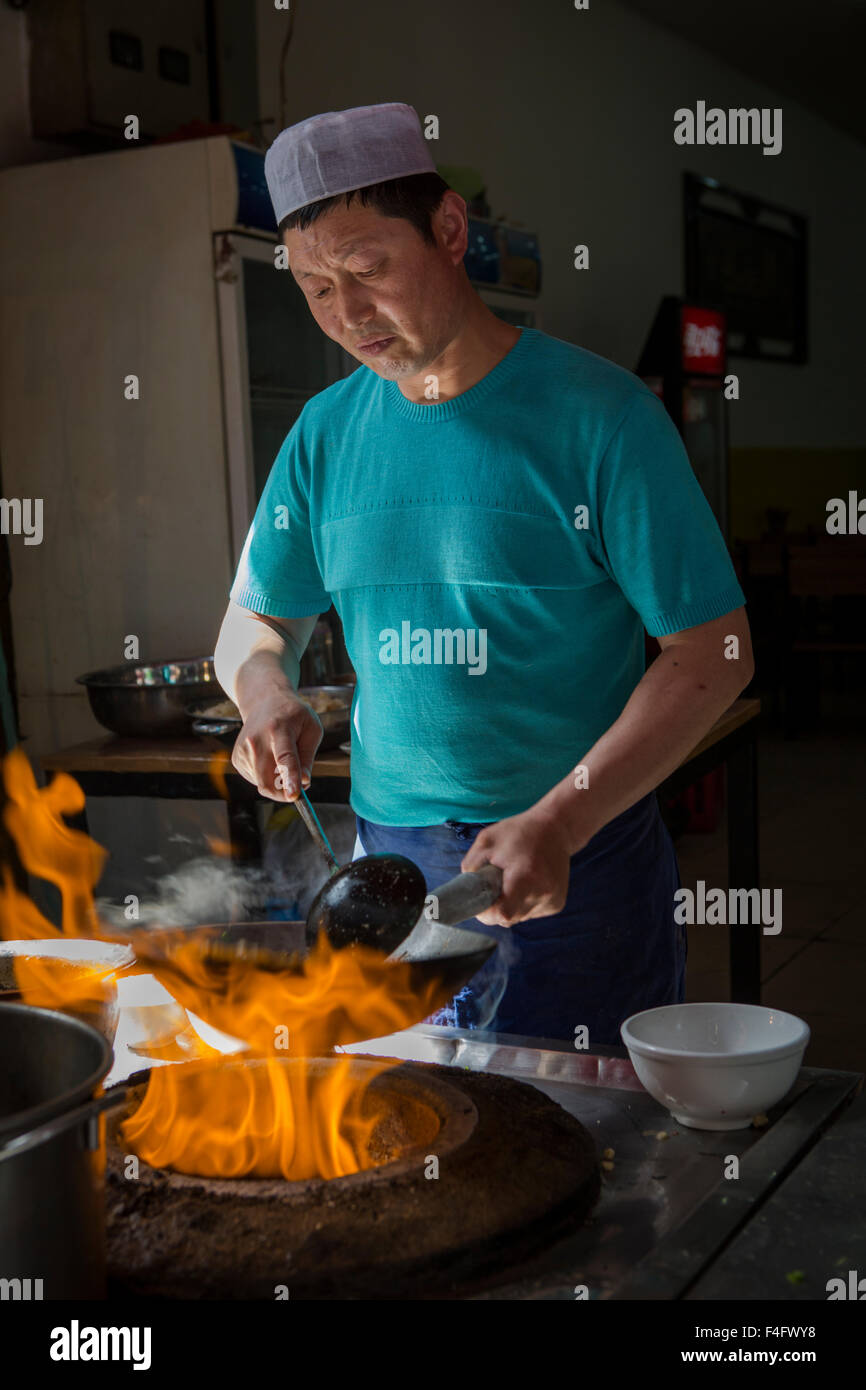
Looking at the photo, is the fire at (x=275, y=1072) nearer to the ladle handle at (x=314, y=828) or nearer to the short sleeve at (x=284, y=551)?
the ladle handle at (x=314, y=828)

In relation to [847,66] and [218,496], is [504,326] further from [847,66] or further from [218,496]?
[847,66]

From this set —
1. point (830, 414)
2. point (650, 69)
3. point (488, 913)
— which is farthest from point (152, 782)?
point (830, 414)

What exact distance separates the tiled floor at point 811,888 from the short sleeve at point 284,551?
2122 millimetres

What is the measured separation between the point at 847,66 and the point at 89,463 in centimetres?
709

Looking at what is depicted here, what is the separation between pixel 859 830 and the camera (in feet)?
19.0

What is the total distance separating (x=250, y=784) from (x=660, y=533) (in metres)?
1.54

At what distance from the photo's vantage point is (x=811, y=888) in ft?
16.5

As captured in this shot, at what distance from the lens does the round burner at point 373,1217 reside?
100 centimetres

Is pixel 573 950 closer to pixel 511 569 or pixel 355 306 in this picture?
pixel 511 569

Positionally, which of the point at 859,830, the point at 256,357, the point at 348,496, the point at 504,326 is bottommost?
the point at 859,830

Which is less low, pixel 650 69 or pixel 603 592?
pixel 650 69

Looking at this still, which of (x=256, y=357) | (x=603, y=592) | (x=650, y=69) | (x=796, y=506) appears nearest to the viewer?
(x=603, y=592)

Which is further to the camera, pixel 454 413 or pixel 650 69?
pixel 650 69

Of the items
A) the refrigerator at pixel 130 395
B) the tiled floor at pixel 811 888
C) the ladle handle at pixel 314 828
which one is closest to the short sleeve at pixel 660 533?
the ladle handle at pixel 314 828
